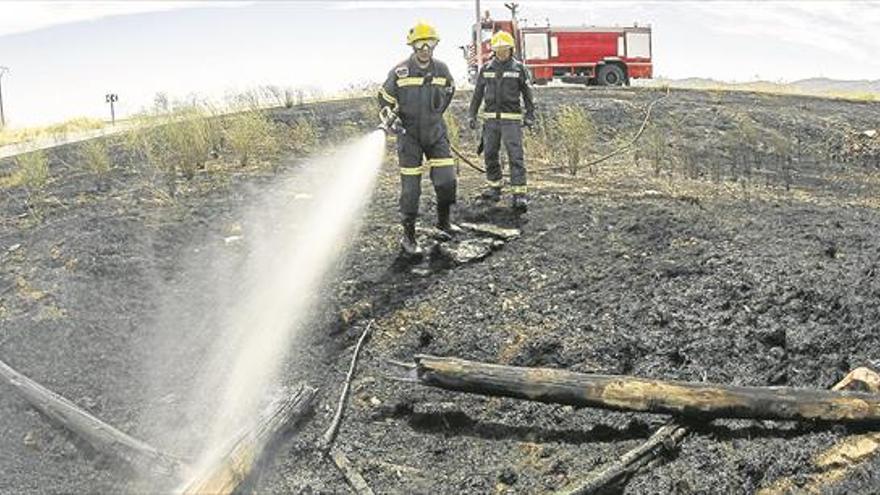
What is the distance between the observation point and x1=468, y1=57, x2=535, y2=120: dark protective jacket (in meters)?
7.40

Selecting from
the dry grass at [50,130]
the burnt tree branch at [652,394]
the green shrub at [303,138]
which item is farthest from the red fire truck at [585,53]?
the burnt tree branch at [652,394]

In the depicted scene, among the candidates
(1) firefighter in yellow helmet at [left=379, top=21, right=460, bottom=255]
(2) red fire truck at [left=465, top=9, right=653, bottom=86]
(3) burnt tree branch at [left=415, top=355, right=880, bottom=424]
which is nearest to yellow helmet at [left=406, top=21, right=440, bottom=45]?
(1) firefighter in yellow helmet at [left=379, top=21, right=460, bottom=255]

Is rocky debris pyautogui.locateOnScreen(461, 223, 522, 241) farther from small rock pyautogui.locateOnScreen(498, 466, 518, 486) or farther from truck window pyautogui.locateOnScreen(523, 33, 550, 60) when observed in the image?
truck window pyautogui.locateOnScreen(523, 33, 550, 60)

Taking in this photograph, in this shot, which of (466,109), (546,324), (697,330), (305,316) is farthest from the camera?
(466,109)

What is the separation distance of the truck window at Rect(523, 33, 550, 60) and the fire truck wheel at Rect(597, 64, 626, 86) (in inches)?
68.8

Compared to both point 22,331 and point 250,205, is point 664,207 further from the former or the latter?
point 22,331

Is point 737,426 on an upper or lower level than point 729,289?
lower

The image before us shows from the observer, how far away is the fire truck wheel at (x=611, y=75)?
75.7ft

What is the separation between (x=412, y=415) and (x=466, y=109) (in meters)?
10.4

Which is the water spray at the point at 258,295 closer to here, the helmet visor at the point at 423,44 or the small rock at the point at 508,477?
the small rock at the point at 508,477

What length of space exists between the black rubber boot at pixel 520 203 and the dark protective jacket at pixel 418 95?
1.12 meters

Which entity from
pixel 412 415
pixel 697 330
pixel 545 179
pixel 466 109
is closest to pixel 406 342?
pixel 412 415

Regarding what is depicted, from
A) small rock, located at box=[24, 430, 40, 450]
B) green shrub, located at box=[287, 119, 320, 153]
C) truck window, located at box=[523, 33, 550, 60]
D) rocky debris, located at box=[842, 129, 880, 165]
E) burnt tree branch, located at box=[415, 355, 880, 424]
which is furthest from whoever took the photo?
truck window, located at box=[523, 33, 550, 60]

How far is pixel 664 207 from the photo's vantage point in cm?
707
